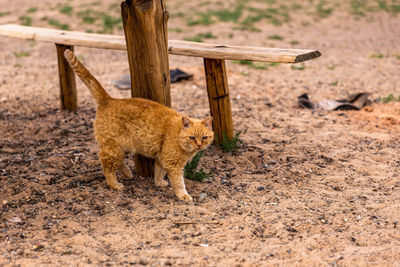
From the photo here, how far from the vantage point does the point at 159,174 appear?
4.34 metres

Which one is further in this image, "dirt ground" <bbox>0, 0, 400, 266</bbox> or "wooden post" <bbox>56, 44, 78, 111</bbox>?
"wooden post" <bbox>56, 44, 78, 111</bbox>

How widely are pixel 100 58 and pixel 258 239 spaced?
22.3 feet

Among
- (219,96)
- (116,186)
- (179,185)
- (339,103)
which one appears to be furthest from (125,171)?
(339,103)

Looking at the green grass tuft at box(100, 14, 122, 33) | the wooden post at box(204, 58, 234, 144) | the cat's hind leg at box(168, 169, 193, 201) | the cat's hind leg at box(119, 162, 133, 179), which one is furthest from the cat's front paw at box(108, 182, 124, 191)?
the green grass tuft at box(100, 14, 122, 33)

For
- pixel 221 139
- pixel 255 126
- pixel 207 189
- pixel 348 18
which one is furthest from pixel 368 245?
pixel 348 18

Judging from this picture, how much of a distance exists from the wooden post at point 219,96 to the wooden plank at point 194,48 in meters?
0.24

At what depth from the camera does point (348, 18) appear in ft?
47.0

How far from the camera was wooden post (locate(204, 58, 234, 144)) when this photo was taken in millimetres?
5035

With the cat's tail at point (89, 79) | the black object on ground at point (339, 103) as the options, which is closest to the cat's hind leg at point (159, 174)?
the cat's tail at point (89, 79)

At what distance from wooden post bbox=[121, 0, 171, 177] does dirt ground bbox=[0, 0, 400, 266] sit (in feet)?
3.01

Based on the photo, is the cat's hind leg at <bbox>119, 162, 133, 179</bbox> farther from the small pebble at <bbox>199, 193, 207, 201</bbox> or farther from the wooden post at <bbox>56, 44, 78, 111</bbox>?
the wooden post at <bbox>56, 44, 78, 111</bbox>

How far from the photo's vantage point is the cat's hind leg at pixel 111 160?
3.98 metres

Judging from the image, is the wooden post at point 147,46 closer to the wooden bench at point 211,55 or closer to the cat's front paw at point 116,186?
the wooden bench at point 211,55

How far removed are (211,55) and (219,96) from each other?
2.04 ft
